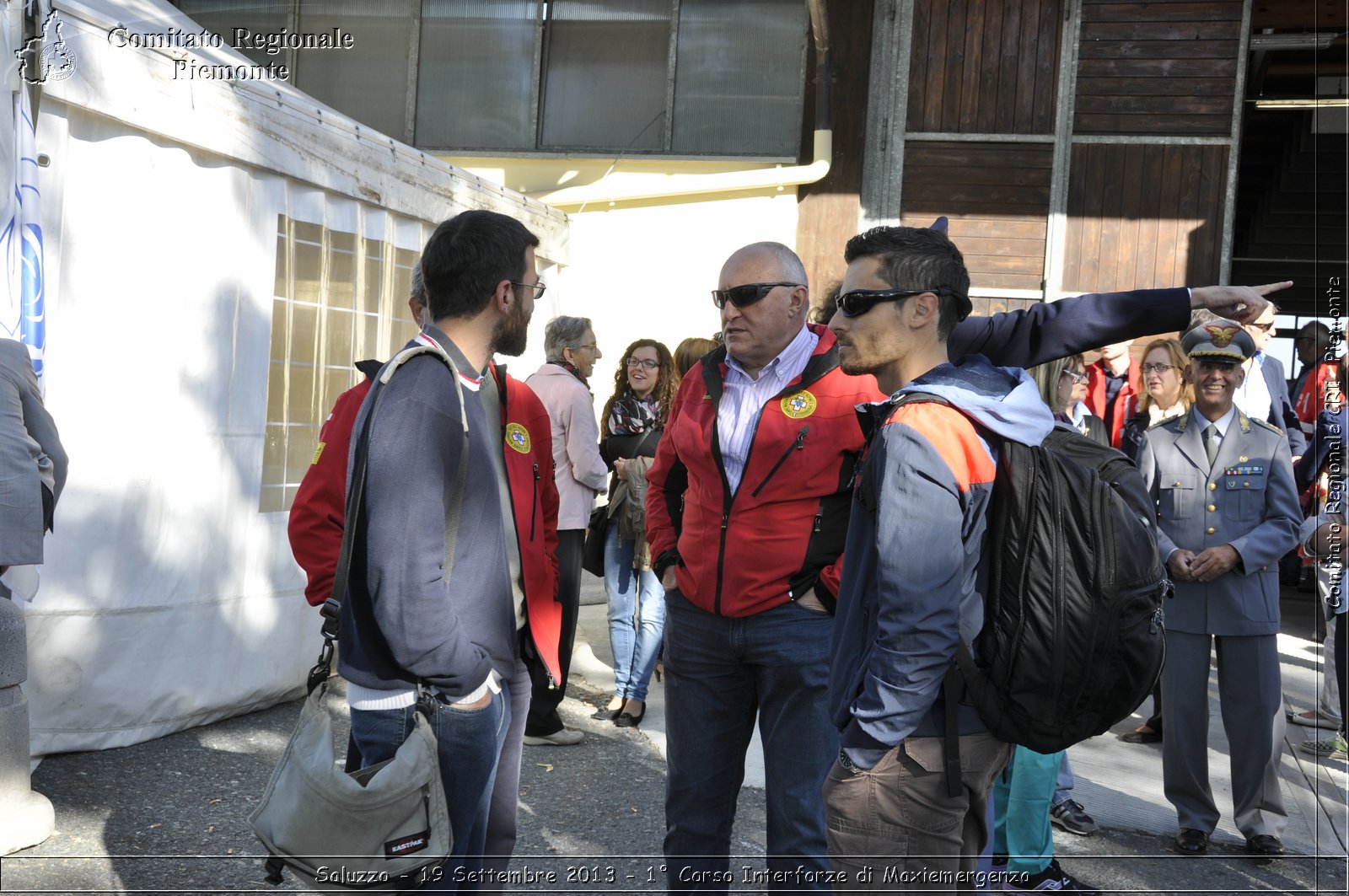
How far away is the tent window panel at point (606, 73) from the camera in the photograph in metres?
10.6

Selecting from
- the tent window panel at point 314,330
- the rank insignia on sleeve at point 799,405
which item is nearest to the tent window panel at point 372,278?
the tent window panel at point 314,330

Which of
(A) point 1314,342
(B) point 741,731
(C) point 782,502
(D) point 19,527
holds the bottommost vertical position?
(B) point 741,731

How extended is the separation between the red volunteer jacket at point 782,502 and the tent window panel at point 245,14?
969cm

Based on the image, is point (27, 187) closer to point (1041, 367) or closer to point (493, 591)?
point (493, 591)

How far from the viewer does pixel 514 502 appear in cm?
274

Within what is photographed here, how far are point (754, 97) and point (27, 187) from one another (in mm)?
7283

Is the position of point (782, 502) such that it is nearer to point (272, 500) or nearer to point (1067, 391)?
point (1067, 391)

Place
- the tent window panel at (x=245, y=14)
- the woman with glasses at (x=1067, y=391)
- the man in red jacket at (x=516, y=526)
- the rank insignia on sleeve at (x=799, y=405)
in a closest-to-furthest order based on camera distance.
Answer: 1. the man in red jacket at (x=516, y=526)
2. the rank insignia on sleeve at (x=799, y=405)
3. the woman with glasses at (x=1067, y=391)
4. the tent window panel at (x=245, y=14)

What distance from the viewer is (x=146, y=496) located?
16.0 ft

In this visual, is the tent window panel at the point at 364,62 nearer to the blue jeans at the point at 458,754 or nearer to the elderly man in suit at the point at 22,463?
the elderly man in suit at the point at 22,463

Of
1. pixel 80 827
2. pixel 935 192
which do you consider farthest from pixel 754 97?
pixel 80 827

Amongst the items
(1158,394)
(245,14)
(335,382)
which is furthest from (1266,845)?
(245,14)

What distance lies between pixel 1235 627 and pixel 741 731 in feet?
8.02

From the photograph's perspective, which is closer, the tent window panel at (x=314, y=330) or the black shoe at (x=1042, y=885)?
the black shoe at (x=1042, y=885)
